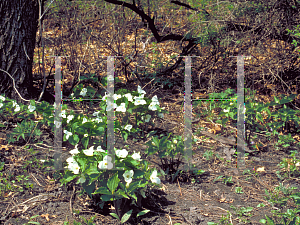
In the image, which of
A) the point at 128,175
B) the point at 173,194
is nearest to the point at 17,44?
the point at 128,175

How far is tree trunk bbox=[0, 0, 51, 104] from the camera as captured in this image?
3.35m

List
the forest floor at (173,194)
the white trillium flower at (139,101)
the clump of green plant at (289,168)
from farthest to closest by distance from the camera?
1. the white trillium flower at (139,101)
2. the clump of green plant at (289,168)
3. the forest floor at (173,194)

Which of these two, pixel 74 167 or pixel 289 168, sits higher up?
pixel 74 167

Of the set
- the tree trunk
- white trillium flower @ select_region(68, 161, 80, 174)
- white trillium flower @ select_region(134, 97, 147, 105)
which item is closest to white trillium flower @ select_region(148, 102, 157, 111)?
white trillium flower @ select_region(134, 97, 147, 105)

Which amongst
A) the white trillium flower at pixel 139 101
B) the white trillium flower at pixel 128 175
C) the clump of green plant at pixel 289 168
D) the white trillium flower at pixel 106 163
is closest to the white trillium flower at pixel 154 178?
the white trillium flower at pixel 128 175

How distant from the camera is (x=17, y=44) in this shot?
3436mm

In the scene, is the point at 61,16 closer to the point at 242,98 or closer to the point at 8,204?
the point at 242,98

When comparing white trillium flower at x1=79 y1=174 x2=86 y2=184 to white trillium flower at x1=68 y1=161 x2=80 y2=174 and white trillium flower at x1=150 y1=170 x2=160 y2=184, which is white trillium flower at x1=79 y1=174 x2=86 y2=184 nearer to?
white trillium flower at x1=68 y1=161 x2=80 y2=174

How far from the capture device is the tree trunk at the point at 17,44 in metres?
3.35

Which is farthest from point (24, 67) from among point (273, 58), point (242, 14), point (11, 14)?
point (273, 58)

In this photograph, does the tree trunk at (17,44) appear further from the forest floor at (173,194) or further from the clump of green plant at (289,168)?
the clump of green plant at (289,168)

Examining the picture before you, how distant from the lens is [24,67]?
11.6 ft

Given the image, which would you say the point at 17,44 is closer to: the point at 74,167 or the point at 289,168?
the point at 74,167

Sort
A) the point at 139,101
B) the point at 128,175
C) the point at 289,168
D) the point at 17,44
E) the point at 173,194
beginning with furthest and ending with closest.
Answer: the point at 17,44 → the point at 139,101 → the point at 289,168 → the point at 173,194 → the point at 128,175
